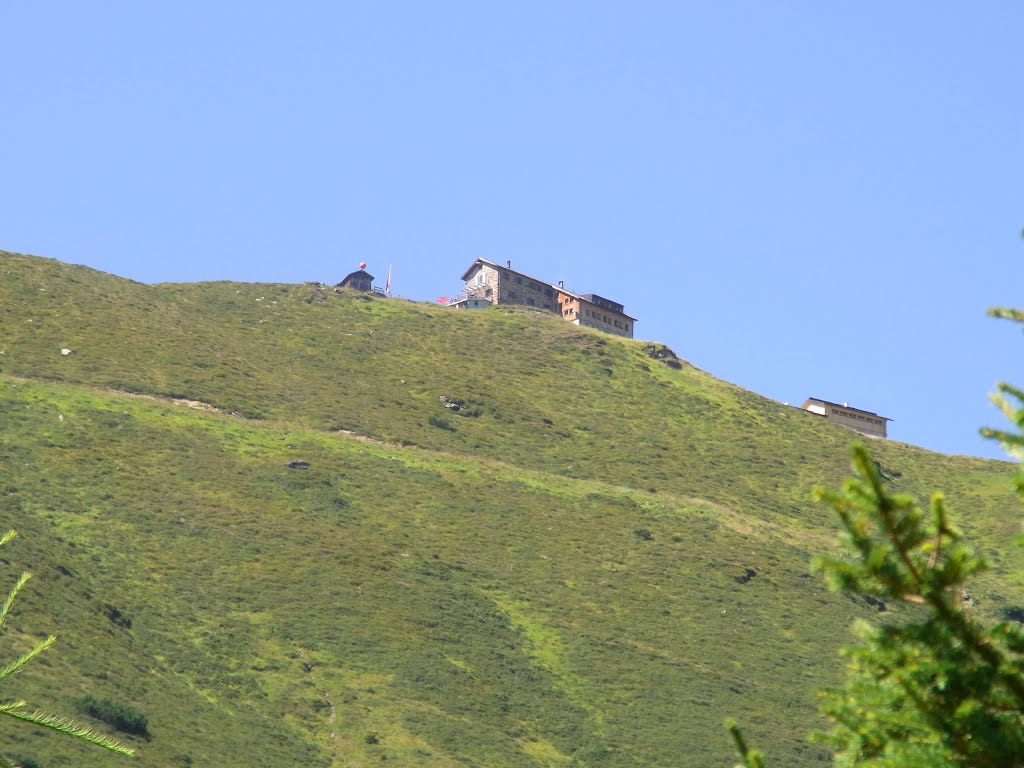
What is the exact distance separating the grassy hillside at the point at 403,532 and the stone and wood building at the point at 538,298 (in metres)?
16.5

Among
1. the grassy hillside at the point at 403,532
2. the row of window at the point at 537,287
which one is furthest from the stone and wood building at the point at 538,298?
the grassy hillside at the point at 403,532

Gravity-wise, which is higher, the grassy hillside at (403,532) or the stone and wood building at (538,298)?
the stone and wood building at (538,298)

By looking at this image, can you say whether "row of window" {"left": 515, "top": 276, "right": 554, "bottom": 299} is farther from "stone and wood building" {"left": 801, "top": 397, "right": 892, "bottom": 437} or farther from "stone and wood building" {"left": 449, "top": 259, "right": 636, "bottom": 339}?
"stone and wood building" {"left": 801, "top": 397, "right": 892, "bottom": 437}

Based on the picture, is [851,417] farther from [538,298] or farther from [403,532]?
[403,532]

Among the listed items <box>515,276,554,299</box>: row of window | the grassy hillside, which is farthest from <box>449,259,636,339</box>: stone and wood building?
the grassy hillside

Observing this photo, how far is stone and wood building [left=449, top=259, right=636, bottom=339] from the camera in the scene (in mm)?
142750

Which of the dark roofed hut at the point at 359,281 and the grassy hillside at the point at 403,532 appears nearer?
the grassy hillside at the point at 403,532

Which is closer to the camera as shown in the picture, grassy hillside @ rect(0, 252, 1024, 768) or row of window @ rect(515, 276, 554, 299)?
grassy hillside @ rect(0, 252, 1024, 768)

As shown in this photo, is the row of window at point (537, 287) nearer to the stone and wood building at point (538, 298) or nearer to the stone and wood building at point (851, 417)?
the stone and wood building at point (538, 298)

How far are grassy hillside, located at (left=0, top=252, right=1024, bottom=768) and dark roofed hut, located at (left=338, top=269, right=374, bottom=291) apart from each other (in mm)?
20678

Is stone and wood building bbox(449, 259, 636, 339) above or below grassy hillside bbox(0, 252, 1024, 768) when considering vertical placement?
above

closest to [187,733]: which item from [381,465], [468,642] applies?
[468,642]

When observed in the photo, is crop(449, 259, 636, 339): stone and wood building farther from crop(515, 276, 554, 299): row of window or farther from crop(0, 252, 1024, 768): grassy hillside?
crop(0, 252, 1024, 768): grassy hillside

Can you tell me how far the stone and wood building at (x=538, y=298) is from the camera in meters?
143
